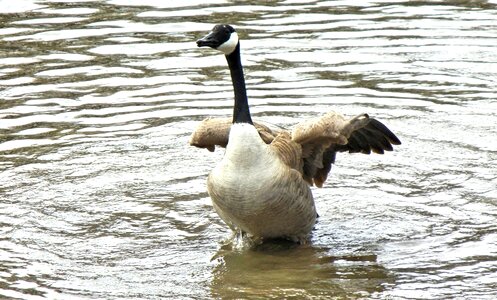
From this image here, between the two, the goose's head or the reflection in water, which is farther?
the goose's head

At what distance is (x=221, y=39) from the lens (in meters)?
8.66

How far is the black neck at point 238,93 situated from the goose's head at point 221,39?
14 cm

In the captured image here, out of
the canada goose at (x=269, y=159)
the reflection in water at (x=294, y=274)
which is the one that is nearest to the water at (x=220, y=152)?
the reflection in water at (x=294, y=274)

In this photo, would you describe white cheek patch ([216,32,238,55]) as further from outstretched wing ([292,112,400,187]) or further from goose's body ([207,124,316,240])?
outstretched wing ([292,112,400,187])

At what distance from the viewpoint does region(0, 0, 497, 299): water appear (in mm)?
8355

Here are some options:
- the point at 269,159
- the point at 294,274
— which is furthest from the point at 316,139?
the point at 294,274

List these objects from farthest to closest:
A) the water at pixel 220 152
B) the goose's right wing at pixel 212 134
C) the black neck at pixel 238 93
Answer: the goose's right wing at pixel 212 134 → the black neck at pixel 238 93 → the water at pixel 220 152

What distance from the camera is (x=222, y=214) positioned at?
881cm

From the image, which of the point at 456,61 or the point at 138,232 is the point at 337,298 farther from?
the point at 456,61

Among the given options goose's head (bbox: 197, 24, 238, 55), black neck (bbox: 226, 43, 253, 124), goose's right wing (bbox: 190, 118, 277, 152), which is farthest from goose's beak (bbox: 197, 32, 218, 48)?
goose's right wing (bbox: 190, 118, 277, 152)

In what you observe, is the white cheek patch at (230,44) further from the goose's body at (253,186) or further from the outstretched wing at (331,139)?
the outstretched wing at (331,139)

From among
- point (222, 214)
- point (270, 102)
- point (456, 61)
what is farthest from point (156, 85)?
point (222, 214)

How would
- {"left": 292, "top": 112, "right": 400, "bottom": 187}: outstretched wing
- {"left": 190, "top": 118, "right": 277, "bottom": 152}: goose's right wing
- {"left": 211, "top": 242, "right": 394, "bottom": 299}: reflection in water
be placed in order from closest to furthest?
1. {"left": 211, "top": 242, "right": 394, "bottom": 299}: reflection in water
2. {"left": 292, "top": 112, "right": 400, "bottom": 187}: outstretched wing
3. {"left": 190, "top": 118, "right": 277, "bottom": 152}: goose's right wing

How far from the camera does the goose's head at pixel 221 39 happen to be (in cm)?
859
